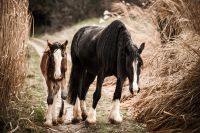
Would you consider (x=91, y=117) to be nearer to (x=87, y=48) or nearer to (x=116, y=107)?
(x=116, y=107)

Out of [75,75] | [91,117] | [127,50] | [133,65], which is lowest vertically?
[91,117]

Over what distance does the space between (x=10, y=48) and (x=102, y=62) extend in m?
1.01

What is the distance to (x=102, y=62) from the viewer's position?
571 centimetres

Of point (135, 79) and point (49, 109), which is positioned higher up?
point (135, 79)

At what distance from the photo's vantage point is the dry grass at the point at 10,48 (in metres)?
5.25

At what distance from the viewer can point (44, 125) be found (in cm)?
553

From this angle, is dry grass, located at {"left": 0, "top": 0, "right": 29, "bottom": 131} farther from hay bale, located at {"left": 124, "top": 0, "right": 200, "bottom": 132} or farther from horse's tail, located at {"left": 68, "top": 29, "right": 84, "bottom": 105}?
hay bale, located at {"left": 124, "top": 0, "right": 200, "bottom": 132}

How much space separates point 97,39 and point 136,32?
318 centimetres

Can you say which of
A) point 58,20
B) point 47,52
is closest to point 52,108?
point 47,52

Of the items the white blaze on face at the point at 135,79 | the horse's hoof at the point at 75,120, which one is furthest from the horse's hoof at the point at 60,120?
the white blaze on face at the point at 135,79

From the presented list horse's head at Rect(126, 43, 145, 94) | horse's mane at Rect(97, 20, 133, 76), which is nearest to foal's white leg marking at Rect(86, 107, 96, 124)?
horse's mane at Rect(97, 20, 133, 76)

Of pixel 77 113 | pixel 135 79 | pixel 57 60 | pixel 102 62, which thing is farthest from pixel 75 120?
pixel 135 79

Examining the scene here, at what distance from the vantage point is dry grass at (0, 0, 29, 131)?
17.2 ft

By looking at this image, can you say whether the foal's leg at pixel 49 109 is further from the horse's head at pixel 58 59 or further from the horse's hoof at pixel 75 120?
the horse's hoof at pixel 75 120
